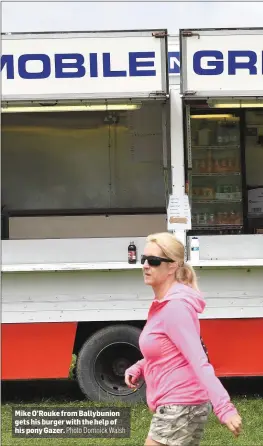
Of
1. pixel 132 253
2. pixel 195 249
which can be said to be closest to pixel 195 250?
pixel 195 249

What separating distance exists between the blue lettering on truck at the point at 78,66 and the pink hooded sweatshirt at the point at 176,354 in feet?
9.33

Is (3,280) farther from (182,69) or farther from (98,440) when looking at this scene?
(182,69)

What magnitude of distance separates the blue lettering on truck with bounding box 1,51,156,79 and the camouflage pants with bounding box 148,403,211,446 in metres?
3.19

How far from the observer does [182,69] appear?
5.50 meters

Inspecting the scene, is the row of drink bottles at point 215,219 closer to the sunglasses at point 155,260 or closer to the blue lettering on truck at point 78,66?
the blue lettering on truck at point 78,66

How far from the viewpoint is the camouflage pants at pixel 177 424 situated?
2959 millimetres

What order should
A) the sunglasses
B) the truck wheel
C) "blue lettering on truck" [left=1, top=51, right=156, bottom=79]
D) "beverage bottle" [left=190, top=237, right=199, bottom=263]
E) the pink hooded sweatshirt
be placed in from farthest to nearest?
the truck wheel → "beverage bottle" [left=190, top=237, right=199, bottom=263] → "blue lettering on truck" [left=1, top=51, right=156, bottom=79] → the sunglasses → the pink hooded sweatshirt

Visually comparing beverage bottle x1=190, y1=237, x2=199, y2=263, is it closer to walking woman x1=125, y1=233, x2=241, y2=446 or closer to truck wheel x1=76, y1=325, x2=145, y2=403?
truck wheel x1=76, y1=325, x2=145, y2=403

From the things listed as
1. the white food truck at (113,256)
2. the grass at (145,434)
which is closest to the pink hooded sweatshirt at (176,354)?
the grass at (145,434)

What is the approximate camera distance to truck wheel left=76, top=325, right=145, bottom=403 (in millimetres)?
5766

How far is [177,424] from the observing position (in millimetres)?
2959

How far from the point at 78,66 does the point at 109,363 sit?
96.4 inches

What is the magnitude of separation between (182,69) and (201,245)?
1.40 meters

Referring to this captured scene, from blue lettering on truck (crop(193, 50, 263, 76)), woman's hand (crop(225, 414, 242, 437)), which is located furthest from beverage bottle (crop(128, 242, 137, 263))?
woman's hand (crop(225, 414, 242, 437))
